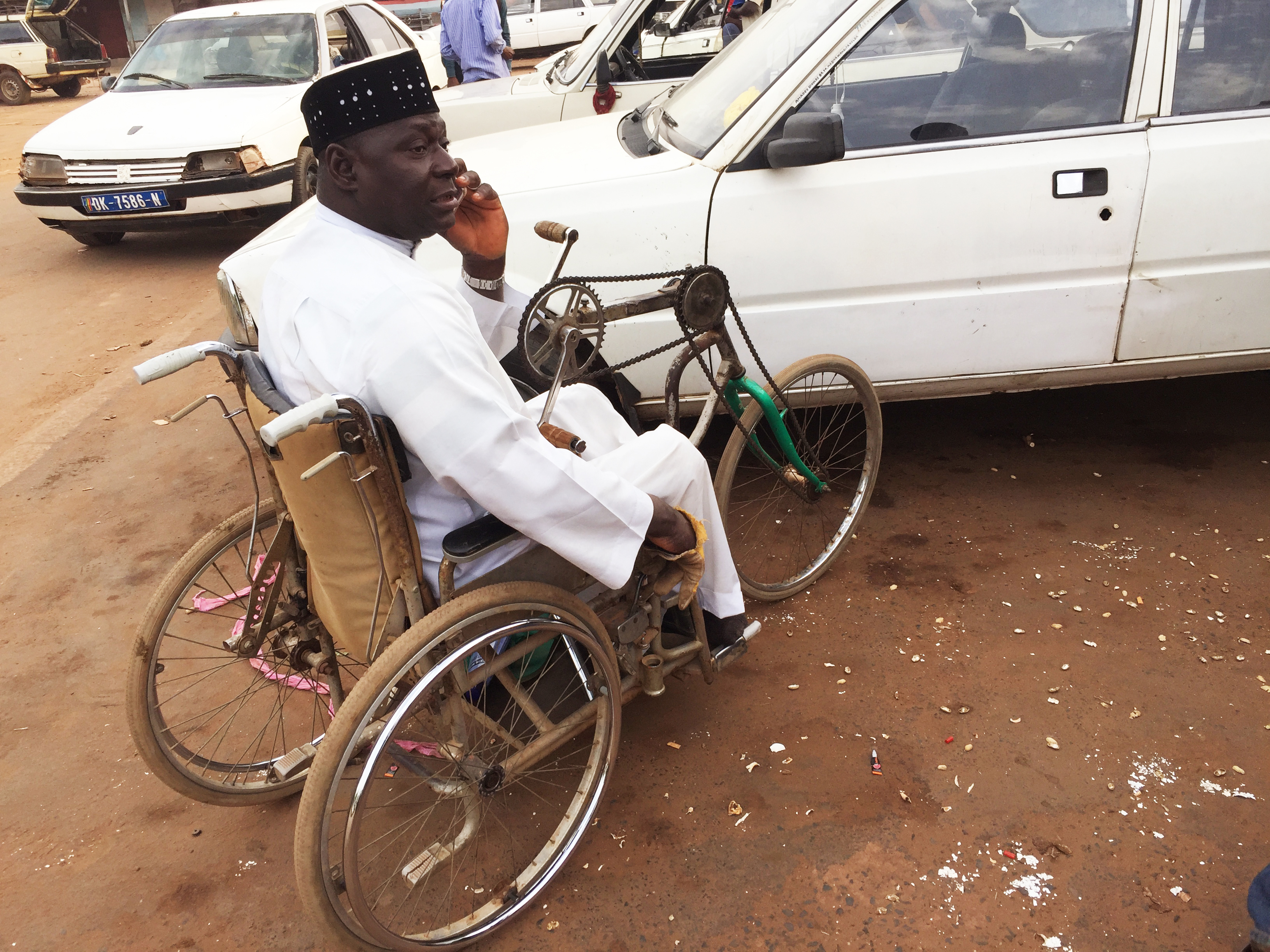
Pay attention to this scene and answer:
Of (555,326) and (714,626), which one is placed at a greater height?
(555,326)

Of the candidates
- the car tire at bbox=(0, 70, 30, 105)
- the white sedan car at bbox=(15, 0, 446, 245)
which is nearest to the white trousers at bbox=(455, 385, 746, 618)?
the white sedan car at bbox=(15, 0, 446, 245)

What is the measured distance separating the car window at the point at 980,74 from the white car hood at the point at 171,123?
5.02m

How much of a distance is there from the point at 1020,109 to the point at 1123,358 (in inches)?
36.1

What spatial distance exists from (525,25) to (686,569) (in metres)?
17.2

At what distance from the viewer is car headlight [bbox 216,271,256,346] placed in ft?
11.6

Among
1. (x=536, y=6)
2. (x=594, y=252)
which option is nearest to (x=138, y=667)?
(x=594, y=252)

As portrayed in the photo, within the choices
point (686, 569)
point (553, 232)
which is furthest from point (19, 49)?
point (686, 569)

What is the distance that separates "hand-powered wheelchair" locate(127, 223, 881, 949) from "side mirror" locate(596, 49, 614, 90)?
2.77m

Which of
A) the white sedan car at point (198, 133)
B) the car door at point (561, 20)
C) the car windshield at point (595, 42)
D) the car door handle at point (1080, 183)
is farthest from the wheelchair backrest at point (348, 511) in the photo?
the car door at point (561, 20)

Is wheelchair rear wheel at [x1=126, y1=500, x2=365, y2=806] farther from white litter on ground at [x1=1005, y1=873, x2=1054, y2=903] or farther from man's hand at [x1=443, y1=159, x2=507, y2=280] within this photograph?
white litter on ground at [x1=1005, y1=873, x2=1054, y2=903]

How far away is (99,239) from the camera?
25.3 ft

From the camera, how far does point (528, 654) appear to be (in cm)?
214

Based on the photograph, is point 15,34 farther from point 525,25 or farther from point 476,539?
point 476,539

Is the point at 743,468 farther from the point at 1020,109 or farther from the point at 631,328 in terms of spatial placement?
the point at 1020,109
